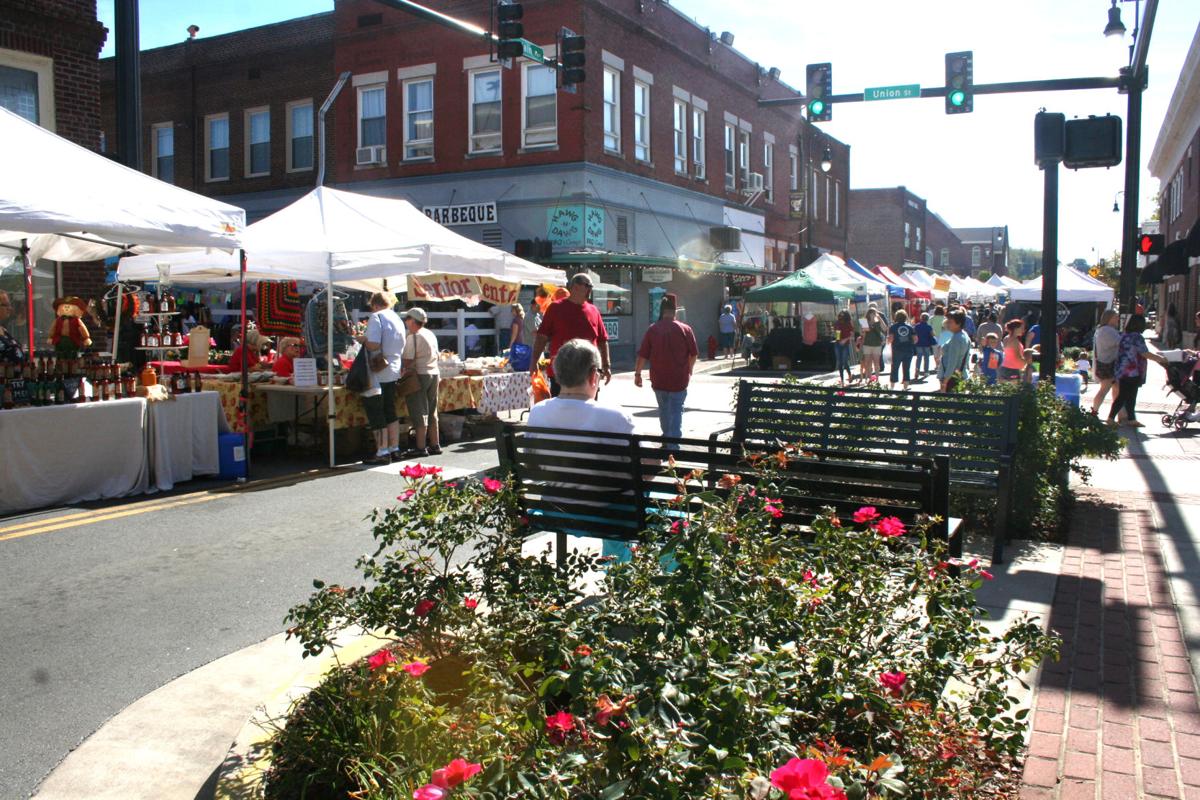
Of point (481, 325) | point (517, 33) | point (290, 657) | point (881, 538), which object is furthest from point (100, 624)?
point (481, 325)

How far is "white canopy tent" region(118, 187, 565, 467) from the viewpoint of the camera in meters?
11.0

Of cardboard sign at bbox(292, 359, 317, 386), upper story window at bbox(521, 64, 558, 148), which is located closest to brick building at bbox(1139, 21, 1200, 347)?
upper story window at bbox(521, 64, 558, 148)

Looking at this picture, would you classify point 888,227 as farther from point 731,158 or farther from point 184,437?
point 184,437

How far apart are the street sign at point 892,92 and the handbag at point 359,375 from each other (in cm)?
1039

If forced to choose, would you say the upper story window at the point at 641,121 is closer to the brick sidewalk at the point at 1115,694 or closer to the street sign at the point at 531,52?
the street sign at the point at 531,52

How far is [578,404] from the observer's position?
5.21m

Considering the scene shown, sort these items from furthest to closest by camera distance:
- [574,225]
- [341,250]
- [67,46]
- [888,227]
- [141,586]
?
[888,227] < [574,225] < [67,46] < [341,250] < [141,586]

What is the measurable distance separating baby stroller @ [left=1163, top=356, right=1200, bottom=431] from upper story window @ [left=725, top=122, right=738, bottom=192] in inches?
894

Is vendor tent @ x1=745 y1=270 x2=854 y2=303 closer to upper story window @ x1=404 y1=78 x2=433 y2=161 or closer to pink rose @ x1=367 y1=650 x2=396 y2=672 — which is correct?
upper story window @ x1=404 y1=78 x2=433 y2=161

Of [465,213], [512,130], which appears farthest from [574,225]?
[465,213]

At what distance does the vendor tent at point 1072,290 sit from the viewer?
25.8 metres

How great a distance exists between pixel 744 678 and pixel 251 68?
108 ft

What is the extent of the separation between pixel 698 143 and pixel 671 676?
3234 centimetres

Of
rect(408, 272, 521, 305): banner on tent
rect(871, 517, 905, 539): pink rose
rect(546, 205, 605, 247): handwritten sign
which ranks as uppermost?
rect(546, 205, 605, 247): handwritten sign
